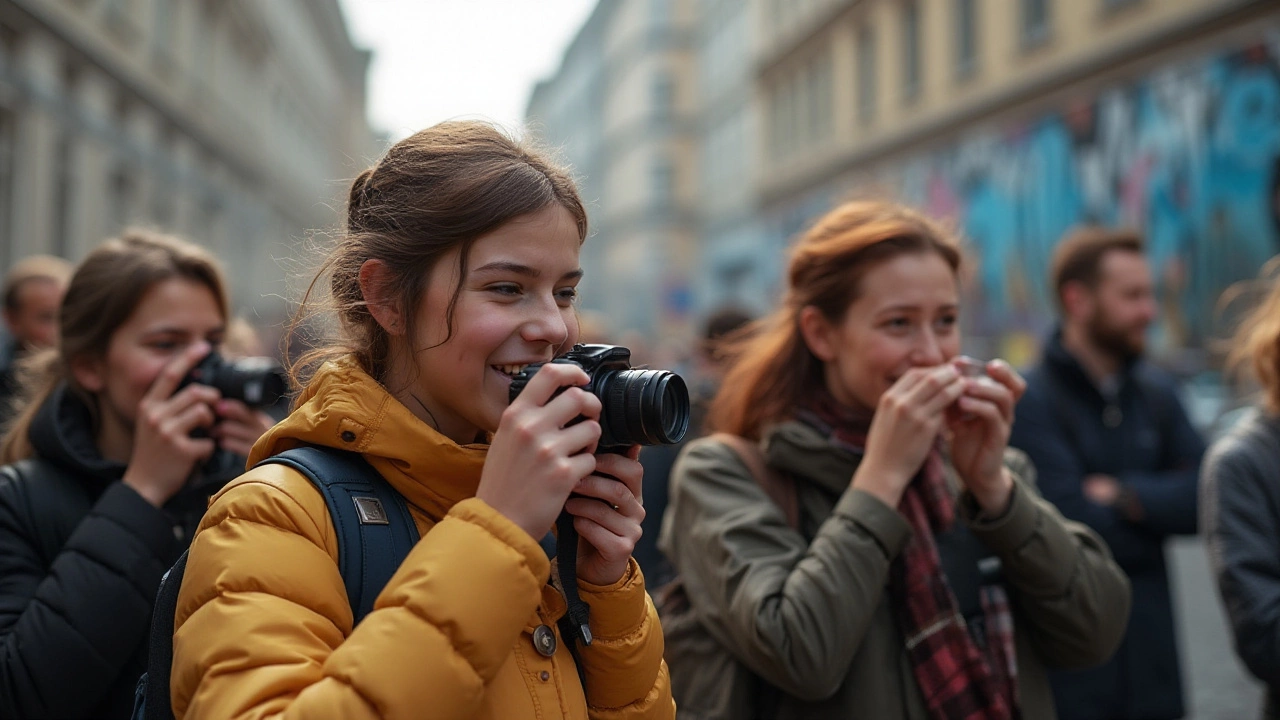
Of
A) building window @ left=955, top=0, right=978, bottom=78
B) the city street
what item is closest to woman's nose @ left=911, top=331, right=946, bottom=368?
the city street

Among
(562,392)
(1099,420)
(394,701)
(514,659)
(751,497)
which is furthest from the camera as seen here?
(1099,420)

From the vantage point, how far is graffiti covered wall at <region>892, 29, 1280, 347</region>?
13727 millimetres

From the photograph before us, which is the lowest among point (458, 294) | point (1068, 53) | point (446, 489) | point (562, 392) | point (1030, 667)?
point (1030, 667)

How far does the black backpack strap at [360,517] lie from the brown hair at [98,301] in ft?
4.34

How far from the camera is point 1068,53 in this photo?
17109 mm

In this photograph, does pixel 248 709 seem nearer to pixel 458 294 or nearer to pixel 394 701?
pixel 394 701

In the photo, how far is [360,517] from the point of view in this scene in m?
1.56

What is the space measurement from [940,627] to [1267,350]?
4.40 ft

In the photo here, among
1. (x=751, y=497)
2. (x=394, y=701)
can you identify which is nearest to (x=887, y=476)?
(x=751, y=497)

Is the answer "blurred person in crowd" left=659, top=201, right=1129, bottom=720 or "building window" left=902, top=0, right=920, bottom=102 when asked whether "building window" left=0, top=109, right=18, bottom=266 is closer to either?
"blurred person in crowd" left=659, top=201, right=1129, bottom=720

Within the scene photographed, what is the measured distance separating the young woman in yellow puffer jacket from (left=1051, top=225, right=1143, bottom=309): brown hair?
10.8 ft

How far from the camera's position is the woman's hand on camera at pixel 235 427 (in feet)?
8.43

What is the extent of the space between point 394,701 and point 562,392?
0.45 metres

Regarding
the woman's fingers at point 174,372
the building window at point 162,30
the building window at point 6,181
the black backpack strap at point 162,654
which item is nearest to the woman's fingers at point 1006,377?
the black backpack strap at point 162,654
